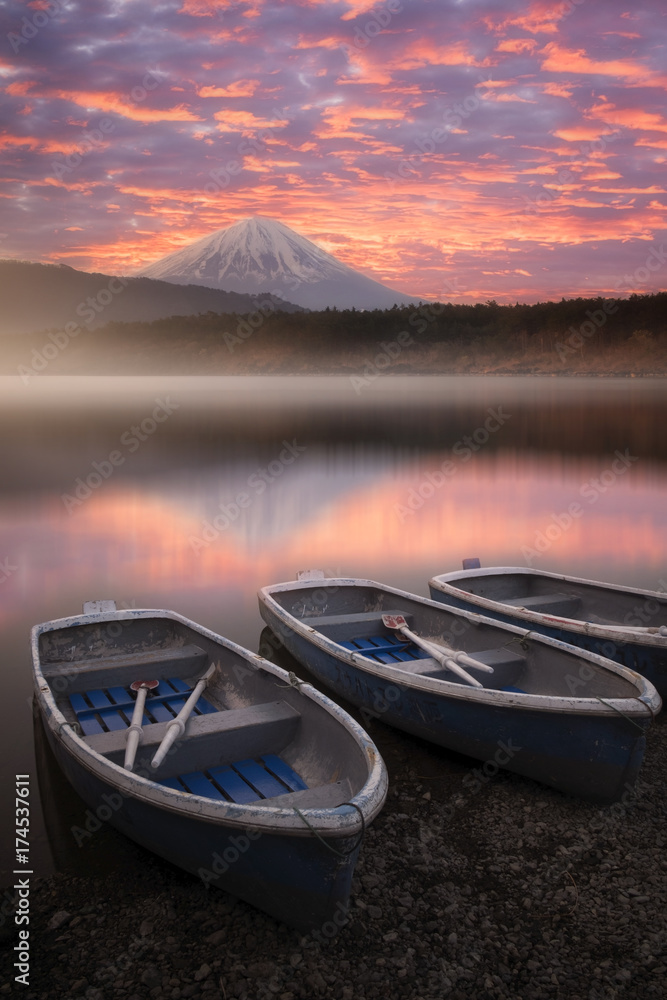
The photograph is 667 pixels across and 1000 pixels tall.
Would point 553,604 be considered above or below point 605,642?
below

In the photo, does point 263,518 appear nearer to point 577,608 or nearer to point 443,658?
point 577,608

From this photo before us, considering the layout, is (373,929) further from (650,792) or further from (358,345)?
Answer: (358,345)

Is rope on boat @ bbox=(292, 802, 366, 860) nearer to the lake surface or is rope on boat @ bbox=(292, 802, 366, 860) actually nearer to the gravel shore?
the gravel shore

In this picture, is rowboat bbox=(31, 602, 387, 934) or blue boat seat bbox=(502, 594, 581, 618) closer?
rowboat bbox=(31, 602, 387, 934)

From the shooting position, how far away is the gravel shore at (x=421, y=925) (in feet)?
15.2

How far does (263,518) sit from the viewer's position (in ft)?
72.5

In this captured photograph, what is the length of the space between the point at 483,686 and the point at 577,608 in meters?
3.19

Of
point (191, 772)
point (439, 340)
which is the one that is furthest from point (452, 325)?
point (191, 772)

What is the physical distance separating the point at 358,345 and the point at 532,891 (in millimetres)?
165009

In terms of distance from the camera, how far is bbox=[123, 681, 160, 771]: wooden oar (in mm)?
5797

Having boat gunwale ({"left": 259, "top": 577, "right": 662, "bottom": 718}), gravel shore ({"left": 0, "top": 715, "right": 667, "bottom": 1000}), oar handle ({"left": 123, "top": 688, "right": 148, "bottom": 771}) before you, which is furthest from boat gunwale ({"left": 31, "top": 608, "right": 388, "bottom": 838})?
boat gunwale ({"left": 259, "top": 577, "right": 662, "bottom": 718})

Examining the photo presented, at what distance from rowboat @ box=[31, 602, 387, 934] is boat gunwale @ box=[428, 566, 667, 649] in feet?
10.3

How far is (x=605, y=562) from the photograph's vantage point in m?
16.3

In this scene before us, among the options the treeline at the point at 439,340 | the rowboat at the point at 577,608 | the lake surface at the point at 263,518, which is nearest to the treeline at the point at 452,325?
the treeline at the point at 439,340
